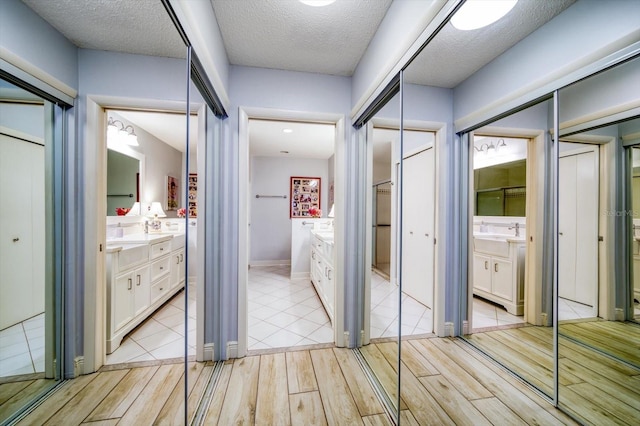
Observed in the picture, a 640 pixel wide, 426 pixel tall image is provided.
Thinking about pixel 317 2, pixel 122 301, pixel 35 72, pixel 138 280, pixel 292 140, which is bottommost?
pixel 122 301

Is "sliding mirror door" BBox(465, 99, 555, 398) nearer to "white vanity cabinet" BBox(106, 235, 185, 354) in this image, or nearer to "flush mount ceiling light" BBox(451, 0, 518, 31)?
"flush mount ceiling light" BBox(451, 0, 518, 31)

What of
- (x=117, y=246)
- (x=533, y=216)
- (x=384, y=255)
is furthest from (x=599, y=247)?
(x=117, y=246)

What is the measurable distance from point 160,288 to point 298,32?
189cm

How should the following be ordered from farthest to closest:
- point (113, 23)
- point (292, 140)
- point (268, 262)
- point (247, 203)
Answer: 1. point (268, 262)
2. point (292, 140)
3. point (247, 203)
4. point (113, 23)

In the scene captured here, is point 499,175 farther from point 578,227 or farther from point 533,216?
point 578,227

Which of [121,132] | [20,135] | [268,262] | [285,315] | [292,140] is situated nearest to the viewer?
[20,135]

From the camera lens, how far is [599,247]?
2.53 ft

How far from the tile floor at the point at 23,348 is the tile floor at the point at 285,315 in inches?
59.8

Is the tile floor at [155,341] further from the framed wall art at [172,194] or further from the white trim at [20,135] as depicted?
the white trim at [20,135]

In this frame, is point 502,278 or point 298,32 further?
point 298,32

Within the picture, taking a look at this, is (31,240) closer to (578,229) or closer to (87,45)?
(87,45)

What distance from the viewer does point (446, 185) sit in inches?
46.0

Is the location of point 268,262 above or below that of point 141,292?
below

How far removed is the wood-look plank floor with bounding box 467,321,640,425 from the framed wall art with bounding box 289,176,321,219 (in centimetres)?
460
